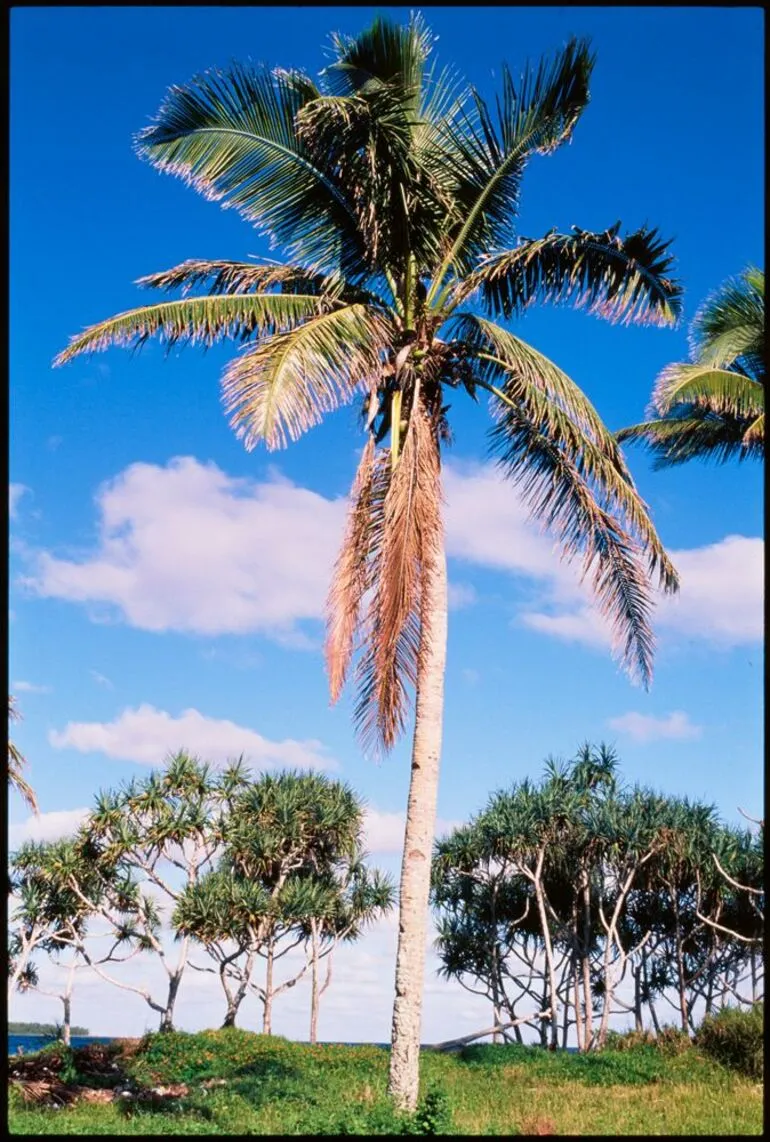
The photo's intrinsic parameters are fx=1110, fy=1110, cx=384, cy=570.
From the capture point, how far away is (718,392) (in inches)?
729

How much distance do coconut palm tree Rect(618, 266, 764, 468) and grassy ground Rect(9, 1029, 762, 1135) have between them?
10327 mm

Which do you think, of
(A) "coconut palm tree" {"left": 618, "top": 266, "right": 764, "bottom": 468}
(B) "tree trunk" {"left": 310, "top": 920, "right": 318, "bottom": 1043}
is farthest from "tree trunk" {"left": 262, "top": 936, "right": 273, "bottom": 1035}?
(A) "coconut palm tree" {"left": 618, "top": 266, "right": 764, "bottom": 468}

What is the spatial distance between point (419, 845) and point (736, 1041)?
10265mm

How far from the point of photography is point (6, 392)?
15.1 ft

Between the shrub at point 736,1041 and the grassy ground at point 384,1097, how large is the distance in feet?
1.25

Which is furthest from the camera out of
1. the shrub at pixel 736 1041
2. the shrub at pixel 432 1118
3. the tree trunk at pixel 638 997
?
the tree trunk at pixel 638 997

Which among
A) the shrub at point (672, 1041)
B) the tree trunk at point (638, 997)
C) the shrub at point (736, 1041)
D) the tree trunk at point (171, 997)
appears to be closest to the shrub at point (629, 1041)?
the shrub at point (672, 1041)

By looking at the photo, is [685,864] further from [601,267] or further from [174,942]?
[601,267]

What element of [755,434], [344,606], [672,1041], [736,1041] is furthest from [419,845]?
[672,1041]

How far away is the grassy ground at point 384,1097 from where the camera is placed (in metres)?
12.3

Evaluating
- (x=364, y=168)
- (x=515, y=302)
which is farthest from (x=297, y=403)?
(x=515, y=302)

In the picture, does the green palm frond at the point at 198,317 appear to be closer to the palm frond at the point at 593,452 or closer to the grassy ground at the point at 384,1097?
the palm frond at the point at 593,452

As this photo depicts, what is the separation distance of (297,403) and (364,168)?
3394 millimetres

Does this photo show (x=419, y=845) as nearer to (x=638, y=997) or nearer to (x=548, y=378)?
(x=548, y=378)
